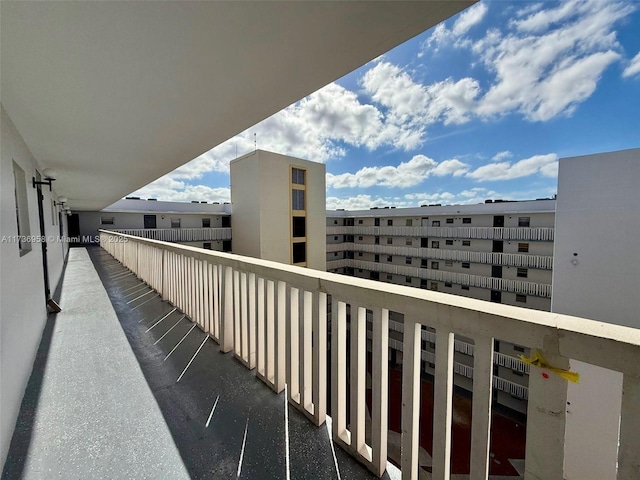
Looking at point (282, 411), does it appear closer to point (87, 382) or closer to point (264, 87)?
point (87, 382)

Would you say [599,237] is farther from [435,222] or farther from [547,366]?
[435,222]

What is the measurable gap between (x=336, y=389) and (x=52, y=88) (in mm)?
2561

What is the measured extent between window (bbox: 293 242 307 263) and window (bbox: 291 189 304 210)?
235 centimetres

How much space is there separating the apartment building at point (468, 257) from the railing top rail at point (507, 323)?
10987mm

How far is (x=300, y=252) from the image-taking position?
16.4 metres

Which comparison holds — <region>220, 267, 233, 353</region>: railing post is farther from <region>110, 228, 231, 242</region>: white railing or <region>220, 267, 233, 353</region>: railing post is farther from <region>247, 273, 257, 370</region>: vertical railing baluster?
<region>110, 228, 231, 242</region>: white railing

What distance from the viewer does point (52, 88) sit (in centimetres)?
165

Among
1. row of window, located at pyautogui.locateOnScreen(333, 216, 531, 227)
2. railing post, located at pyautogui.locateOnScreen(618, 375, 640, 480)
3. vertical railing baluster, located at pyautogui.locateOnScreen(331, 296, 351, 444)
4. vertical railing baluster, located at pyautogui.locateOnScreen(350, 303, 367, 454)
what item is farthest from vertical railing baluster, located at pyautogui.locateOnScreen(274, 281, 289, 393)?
row of window, located at pyautogui.locateOnScreen(333, 216, 531, 227)

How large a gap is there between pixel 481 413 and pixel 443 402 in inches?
5.0

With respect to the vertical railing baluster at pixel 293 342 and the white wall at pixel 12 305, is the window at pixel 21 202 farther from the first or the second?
the vertical railing baluster at pixel 293 342

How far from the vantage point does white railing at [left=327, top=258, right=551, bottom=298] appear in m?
12.6

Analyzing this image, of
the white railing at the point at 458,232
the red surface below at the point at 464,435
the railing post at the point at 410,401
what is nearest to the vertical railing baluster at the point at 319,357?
the railing post at the point at 410,401

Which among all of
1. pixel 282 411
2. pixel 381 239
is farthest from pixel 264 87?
pixel 381 239

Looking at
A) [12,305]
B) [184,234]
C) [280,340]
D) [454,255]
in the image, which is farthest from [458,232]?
[12,305]
